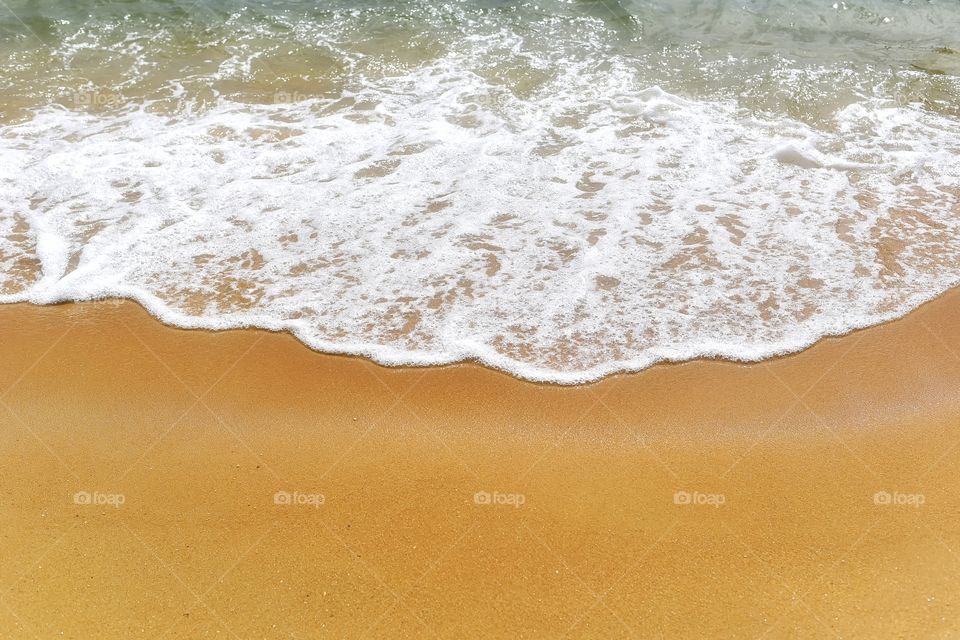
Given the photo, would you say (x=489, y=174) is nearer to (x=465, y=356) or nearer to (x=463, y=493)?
(x=465, y=356)

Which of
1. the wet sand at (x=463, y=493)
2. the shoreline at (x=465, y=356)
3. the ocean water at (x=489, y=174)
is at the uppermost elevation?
the ocean water at (x=489, y=174)

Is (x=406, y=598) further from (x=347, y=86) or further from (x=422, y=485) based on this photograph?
(x=347, y=86)

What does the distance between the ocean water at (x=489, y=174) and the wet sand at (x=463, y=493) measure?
1.20ft

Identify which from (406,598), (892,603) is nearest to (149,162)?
(406,598)

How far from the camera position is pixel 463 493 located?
3.24 m

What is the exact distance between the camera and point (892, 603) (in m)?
2.80

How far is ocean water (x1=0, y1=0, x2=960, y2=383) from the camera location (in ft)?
14.5

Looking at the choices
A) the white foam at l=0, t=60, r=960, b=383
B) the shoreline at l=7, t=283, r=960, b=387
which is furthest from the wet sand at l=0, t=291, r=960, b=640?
the white foam at l=0, t=60, r=960, b=383

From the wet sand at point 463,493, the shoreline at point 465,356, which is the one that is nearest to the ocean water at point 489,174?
the shoreline at point 465,356

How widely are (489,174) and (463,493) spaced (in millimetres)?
3548

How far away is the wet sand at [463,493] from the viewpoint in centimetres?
277

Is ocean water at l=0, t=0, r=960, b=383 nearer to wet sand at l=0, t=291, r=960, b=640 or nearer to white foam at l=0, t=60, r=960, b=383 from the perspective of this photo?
white foam at l=0, t=60, r=960, b=383

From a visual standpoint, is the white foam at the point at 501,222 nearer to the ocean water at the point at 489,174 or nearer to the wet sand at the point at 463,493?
the ocean water at the point at 489,174

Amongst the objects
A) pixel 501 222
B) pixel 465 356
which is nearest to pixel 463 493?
pixel 465 356
